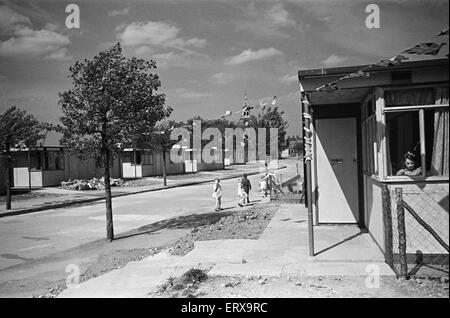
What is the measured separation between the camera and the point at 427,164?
6594 millimetres

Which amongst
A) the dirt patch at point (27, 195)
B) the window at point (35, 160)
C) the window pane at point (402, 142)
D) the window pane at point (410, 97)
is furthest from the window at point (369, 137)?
the window at point (35, 160)

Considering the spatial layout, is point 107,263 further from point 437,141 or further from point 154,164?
point 154,164

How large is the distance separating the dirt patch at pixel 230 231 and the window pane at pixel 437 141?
4369 mm

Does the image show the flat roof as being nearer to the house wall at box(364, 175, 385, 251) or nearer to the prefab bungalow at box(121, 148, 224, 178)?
the house wall at box(364, 175, 385, 251)

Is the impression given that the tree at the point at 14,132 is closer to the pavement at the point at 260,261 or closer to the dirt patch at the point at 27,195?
the dirt patch at the point at 27,195

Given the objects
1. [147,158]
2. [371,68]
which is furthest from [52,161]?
[371,68]

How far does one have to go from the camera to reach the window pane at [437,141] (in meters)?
6.25

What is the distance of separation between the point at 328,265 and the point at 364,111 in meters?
4.07

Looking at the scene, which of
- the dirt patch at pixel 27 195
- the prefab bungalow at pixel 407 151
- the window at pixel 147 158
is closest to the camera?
the prefab bungalow at pixel 407 151

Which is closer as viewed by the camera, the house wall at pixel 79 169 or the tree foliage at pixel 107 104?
the tree foliage at pixel 107 104

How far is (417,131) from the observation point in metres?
6.69

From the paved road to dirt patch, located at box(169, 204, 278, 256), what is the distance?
114 inches

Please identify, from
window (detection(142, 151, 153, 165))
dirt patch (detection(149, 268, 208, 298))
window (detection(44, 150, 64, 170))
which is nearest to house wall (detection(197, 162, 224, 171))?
window (detection(142, 151, 153, 165))
